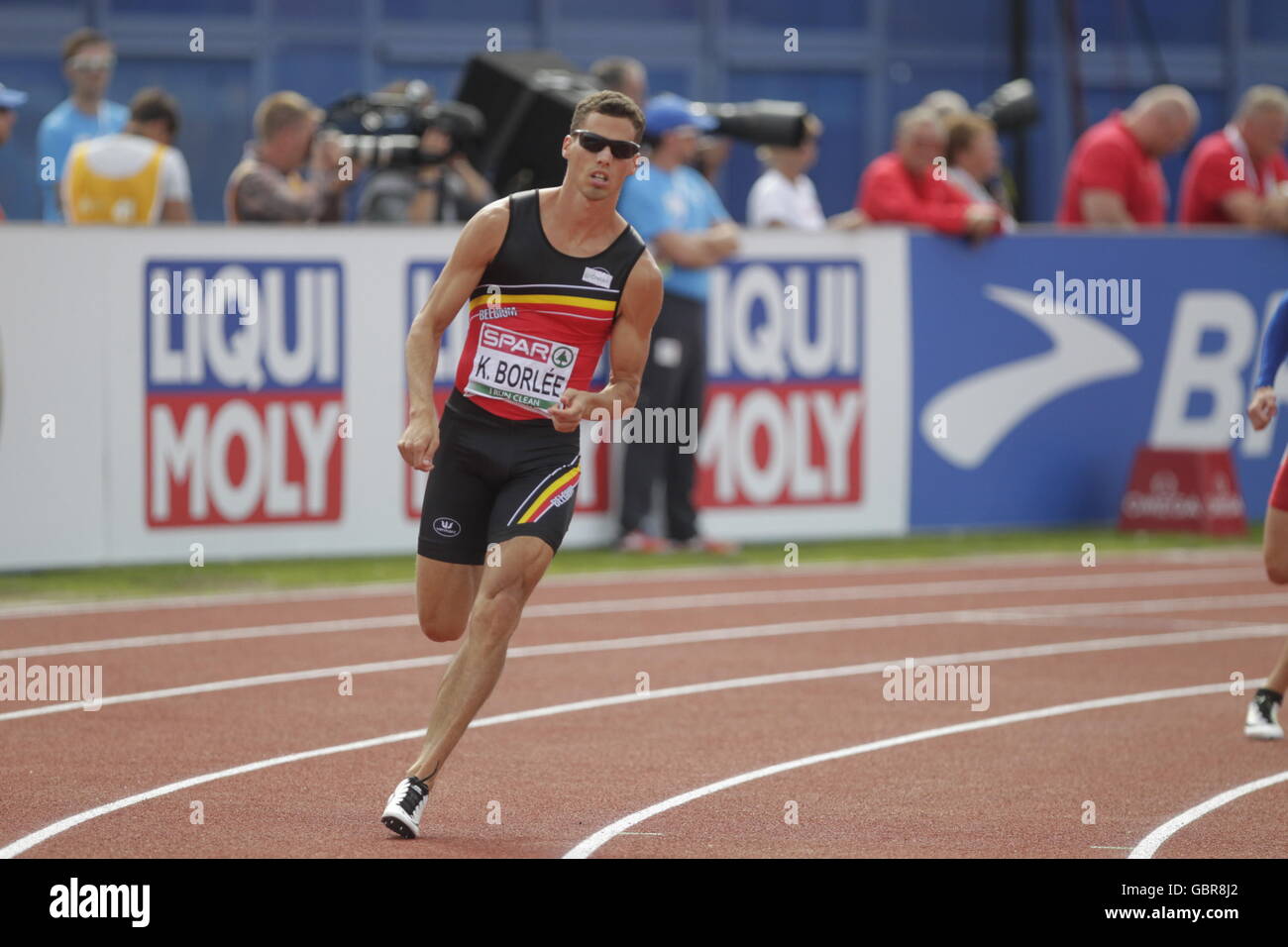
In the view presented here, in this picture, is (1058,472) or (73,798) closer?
(73,798)

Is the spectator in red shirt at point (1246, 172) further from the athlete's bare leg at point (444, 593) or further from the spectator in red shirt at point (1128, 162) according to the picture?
the athlete's bare leg at point (444, 593)

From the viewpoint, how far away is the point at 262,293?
1311cm

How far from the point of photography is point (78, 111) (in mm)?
14266

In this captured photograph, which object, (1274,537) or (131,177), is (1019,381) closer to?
(131,177)

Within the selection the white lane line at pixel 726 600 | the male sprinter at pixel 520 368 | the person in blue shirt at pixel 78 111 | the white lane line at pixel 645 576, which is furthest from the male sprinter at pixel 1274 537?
the person in blue shirt at pixel 78 111

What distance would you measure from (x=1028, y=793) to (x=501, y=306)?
8.07ft

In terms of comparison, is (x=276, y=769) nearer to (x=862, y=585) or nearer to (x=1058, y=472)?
(x=862, y=585)

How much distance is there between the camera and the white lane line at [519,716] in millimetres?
6617

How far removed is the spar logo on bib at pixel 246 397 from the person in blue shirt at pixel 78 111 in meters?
1.77

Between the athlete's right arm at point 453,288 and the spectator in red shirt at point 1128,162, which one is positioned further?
the spectator in red shirt at point 1128,162

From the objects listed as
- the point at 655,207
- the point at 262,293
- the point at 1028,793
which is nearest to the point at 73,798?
the point at 1028,793

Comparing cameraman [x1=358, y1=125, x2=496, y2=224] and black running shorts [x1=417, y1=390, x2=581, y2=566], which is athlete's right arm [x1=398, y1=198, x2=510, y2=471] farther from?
cameraman [x1=358, y1=125, x2=496, y2=224]

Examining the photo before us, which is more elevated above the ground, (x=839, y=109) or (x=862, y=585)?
(x=839, y=109)

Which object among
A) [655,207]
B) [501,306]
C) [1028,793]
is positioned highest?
[655,207]
